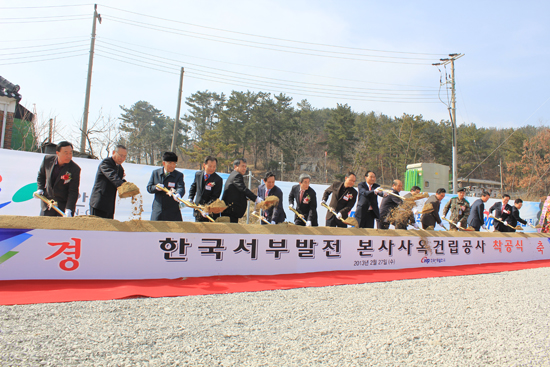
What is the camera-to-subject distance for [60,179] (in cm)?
361

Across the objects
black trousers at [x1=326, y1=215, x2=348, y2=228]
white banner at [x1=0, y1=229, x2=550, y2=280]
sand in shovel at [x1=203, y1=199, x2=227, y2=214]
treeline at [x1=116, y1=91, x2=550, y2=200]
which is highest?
treeline at [x1=116, y1=91, x2=550, y2=200]

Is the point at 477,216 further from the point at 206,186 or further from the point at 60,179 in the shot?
the point at 60,179

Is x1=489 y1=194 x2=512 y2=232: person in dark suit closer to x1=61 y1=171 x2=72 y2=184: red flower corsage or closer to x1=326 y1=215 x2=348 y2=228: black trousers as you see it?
x1=326 y1=215 x2=348 y2=228: black trousers

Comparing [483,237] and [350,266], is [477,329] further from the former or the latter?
[483,237]

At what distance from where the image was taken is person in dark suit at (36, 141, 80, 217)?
361 centimetres

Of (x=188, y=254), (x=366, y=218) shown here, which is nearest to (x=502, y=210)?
(x=366, y=218)

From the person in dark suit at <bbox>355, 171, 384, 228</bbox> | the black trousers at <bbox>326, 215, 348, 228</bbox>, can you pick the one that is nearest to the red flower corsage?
the black trousers at <bbox>326, 215, 348, 228</bbox>

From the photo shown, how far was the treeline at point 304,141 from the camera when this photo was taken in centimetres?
3002

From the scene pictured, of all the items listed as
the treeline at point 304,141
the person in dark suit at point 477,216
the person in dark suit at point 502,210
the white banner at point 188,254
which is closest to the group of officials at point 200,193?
the white banner at point 188,254

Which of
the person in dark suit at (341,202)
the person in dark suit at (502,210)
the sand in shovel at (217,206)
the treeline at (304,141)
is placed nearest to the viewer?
the sand in shovel at (217,206)

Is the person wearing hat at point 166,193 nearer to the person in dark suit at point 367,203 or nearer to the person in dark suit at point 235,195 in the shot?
the person in dark suit at point 235,195

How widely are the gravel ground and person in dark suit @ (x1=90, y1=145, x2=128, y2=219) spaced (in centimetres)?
131

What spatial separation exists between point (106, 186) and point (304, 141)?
27661mm

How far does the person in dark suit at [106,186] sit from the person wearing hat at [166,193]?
0.40m
